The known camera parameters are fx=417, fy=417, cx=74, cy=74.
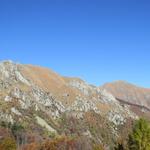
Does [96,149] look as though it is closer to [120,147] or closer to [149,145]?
[120,147]

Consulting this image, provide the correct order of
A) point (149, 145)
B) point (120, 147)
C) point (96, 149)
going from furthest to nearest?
point (96, 149) → point (120, 147) → point (149, 145)

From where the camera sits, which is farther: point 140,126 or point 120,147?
point 120,147

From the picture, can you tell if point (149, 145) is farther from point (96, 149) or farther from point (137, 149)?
point (96, 149)

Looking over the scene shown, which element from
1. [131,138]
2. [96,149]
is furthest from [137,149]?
[96,149]

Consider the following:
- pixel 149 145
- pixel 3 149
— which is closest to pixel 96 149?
pixel 3 149

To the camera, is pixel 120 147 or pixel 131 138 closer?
pixel 131 138

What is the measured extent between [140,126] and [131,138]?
12.6ft

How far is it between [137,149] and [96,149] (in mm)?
56553

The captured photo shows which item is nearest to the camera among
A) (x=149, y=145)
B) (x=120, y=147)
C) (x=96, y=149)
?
(x=149, y=145)

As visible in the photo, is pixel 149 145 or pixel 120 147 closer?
pixel 149 145

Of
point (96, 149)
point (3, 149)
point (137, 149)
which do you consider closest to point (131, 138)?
point (137, 149)

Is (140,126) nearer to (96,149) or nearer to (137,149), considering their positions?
(137,149)

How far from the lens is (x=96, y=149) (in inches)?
6294

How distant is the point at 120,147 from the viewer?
370 feet
